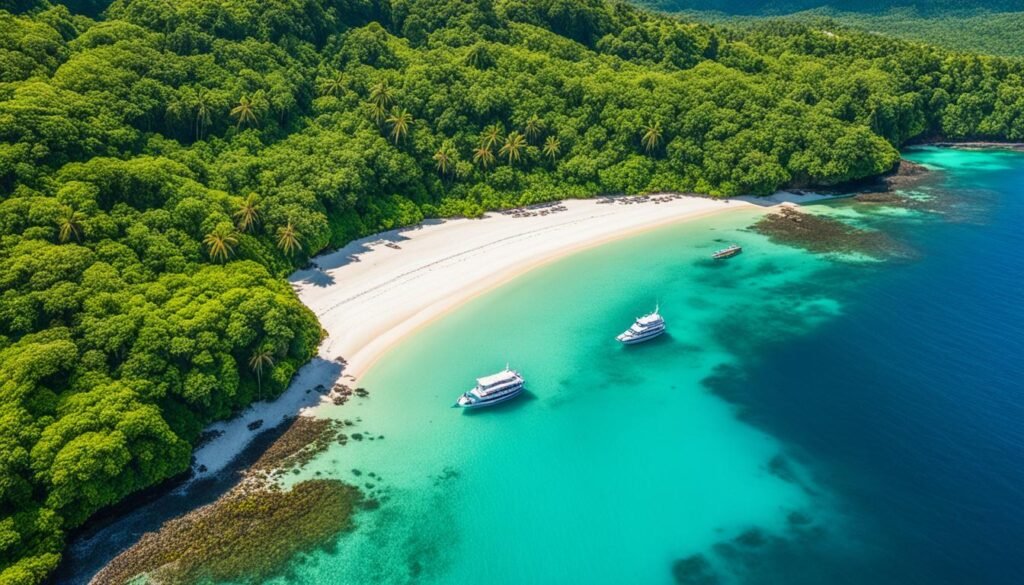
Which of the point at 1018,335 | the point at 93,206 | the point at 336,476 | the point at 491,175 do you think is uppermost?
the point at 93,206

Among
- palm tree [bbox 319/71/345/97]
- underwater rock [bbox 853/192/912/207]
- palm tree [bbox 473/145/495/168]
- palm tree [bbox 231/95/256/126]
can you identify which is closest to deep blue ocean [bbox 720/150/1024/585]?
underwater rock [bbox 853/192/912/207]

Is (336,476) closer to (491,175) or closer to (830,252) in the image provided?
(491,175)

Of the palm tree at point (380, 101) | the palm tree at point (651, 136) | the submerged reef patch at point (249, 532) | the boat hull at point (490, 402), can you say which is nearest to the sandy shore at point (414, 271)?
the submerged reef patch at point (249, 532)

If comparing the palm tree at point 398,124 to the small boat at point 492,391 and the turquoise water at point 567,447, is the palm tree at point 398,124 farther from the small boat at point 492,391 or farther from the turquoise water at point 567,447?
the small boat at point 492,391

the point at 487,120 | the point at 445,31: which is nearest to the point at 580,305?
the point at 487,120

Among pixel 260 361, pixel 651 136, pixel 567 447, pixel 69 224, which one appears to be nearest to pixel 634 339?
pixel 567 447

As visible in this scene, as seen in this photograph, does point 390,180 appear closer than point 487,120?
Yes
